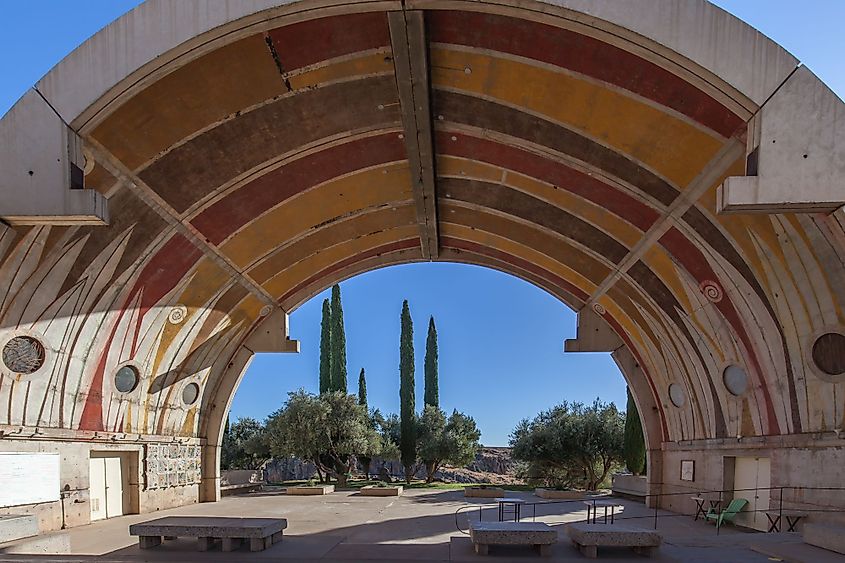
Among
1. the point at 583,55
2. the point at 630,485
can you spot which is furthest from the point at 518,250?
the point at 583,55

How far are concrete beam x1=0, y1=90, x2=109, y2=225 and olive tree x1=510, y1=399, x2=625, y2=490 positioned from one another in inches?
945

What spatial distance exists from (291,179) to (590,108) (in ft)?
24.5

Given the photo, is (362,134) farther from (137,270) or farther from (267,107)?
(137,270)

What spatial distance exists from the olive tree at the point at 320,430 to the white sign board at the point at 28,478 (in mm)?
16269

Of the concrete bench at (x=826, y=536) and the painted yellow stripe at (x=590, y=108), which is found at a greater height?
the painted yellow stripe at (x=590, y=108)

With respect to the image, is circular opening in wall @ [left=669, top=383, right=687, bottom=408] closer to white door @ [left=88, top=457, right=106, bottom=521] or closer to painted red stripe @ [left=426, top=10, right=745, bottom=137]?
painted red stripe @ [left=426, top=10, right=745, bottom=137]

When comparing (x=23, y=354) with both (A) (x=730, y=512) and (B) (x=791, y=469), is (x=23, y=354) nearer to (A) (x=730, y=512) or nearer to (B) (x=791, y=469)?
(B) (x=791, y=469)

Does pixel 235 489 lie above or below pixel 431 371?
below

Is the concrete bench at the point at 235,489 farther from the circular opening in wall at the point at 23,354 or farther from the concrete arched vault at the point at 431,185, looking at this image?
the circular opening in wall at the point at 23,354

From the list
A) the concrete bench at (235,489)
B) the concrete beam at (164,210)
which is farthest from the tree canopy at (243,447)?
the concrete beam at (164,210)

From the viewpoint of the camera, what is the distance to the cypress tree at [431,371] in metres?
43.8

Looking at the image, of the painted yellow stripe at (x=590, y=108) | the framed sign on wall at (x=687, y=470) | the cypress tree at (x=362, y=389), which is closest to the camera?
the painted yellow stripe at (x=590, y=108)

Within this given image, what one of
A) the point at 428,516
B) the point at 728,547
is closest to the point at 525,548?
the point at 728,547

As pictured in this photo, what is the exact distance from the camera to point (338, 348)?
41.9 metres
